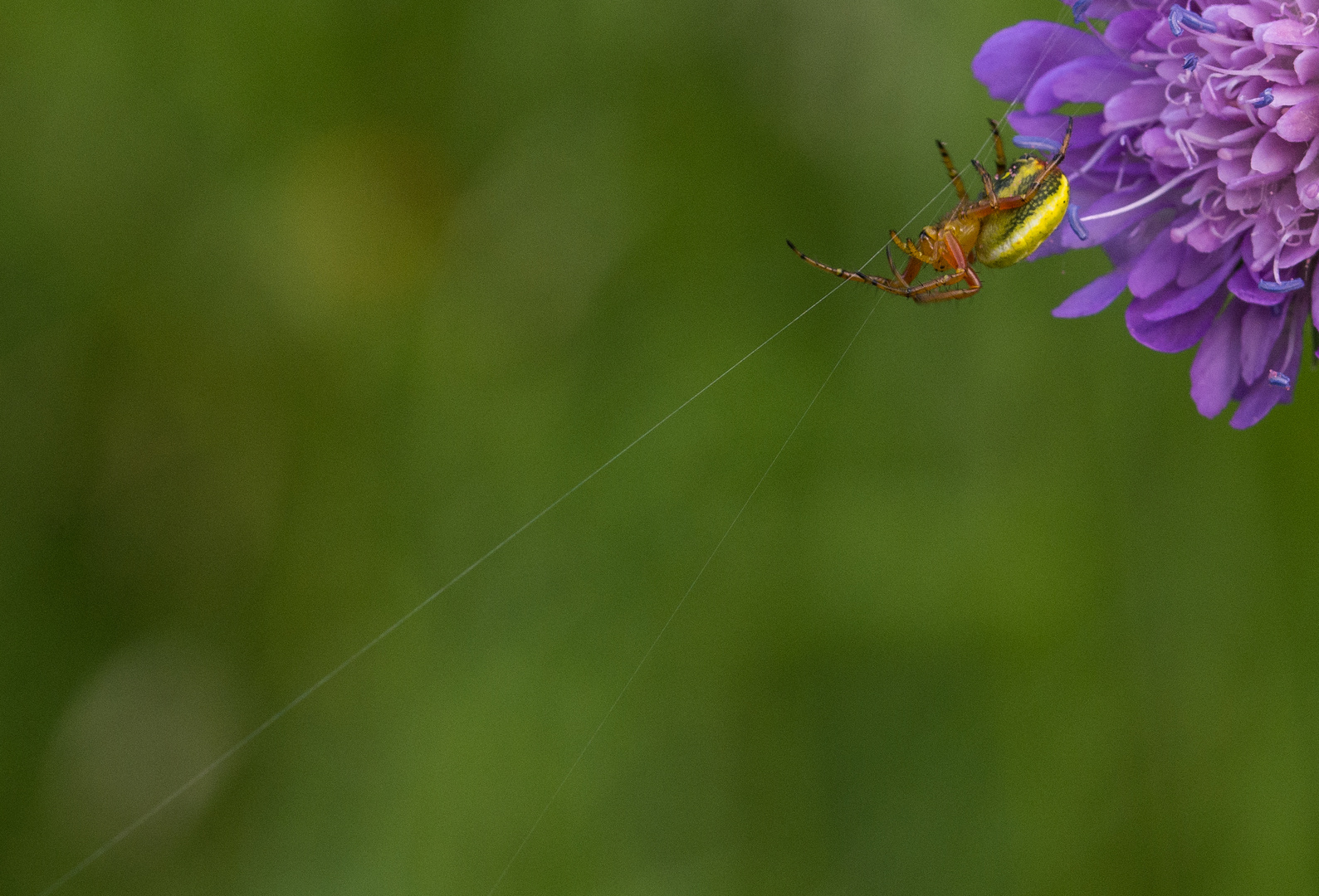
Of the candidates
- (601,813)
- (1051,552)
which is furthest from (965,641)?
(601,813)

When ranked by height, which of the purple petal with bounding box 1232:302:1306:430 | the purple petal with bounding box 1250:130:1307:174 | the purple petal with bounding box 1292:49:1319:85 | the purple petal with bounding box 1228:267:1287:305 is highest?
the purple petal with bounding box 1292:49:1319:85

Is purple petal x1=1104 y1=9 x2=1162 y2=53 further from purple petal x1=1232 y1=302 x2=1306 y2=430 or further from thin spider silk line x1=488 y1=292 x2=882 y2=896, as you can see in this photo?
thin spider silk line x1=488 y1=292 x2=882 y2=896

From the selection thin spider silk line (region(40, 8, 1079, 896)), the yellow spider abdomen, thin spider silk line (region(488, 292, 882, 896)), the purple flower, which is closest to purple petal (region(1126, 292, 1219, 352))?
the purple flower

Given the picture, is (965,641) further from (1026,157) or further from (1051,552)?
(1026,157)

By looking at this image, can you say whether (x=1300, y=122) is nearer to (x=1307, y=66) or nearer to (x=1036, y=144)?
(x=1307, y=66)

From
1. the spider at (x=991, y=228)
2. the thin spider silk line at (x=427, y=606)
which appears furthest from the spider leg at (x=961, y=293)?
the thin spider silk line at (x=427, y=606)
